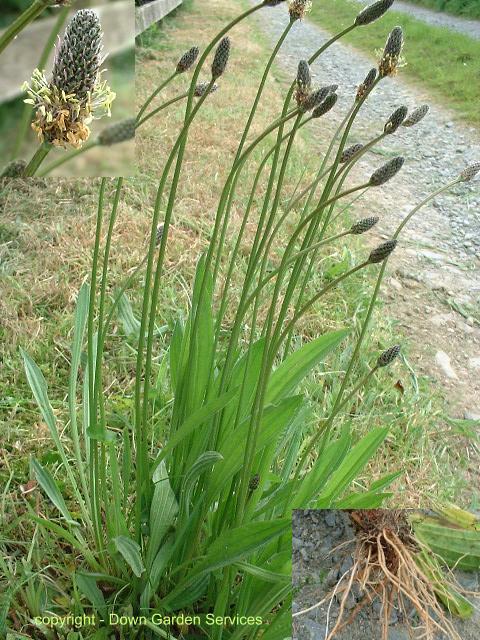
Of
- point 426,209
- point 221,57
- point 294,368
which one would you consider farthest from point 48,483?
point 426,209

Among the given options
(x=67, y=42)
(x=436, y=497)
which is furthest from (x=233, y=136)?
(x=67, y=42)

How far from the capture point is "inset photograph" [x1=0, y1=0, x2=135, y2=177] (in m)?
0.37

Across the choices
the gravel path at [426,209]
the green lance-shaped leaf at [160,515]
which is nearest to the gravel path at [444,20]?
the gravel path at [426,209]

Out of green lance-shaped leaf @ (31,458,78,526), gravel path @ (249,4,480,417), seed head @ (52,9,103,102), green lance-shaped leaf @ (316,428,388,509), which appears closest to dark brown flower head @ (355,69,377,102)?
seed head @ (52,9,103,102)

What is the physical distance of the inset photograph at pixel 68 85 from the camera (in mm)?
374

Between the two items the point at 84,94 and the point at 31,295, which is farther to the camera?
the point at 31,295

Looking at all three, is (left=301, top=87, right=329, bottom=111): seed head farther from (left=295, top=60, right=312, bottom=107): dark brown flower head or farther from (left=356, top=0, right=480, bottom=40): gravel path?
(left=356, top=0, right=480, bottom=40): gravel path

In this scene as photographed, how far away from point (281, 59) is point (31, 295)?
161 cm

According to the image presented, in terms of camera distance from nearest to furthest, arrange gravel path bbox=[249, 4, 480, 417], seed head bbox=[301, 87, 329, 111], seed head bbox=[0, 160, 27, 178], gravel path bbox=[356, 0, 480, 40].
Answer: seed head bbox=[0, 160, 27, 178] → seed head bbox=[301, 87, 329, 111] → gravel path bbox=[249, 4, 480, 417] → gravel path bbox=[356, 0, 480, 40]

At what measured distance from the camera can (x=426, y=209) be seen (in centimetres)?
241

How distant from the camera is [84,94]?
39cm

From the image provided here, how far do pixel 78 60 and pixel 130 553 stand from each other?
46 centimetres

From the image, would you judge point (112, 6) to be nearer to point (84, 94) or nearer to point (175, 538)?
point (84, 94)

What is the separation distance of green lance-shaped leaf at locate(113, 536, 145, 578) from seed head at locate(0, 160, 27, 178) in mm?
421
